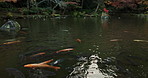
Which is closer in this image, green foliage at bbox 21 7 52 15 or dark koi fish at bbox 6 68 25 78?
dark koi fish at bbox 6 68 25 78

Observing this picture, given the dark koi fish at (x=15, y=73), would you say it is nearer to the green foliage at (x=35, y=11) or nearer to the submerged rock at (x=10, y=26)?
the submerged rock at (x=10, y=26)

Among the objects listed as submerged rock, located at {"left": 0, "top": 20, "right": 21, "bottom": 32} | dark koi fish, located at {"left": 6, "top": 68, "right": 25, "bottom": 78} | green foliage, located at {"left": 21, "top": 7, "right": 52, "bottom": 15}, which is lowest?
dark koi fish, located at {"left": 6, "top": 68, "right": 25, "bottom": 78}

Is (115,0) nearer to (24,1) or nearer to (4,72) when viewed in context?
(24,1)

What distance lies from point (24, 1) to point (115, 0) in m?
16.6

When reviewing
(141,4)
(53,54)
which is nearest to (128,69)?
(53,54)

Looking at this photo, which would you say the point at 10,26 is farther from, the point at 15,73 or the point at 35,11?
the point at 35,11

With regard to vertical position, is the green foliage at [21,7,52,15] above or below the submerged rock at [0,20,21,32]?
above

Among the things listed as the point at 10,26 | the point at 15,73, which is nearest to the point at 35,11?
the point at 10,26

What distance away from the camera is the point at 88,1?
28.9m

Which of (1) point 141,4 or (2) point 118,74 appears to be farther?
(1) point 141,4

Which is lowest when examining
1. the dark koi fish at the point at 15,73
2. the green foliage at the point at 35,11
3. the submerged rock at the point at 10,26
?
the dark koi fish at the point at 15,73

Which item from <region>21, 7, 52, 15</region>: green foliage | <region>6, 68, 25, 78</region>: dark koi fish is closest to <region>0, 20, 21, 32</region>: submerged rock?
<region>6, 68, 25, 78</region>: dark koi fish

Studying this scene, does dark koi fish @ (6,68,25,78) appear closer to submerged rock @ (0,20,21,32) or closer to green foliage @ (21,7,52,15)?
submerged rock @ (0,20,21,32)

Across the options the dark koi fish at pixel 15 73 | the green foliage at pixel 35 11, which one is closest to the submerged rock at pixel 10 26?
the dark koi fish at pixel 15 73
